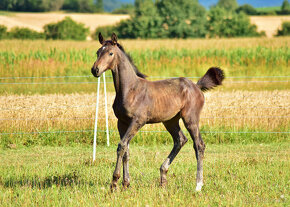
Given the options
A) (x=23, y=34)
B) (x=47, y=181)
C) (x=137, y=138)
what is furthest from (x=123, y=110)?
(x=23, y=34)

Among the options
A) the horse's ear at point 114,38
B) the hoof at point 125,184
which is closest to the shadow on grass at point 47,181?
the hoof at point 125,184

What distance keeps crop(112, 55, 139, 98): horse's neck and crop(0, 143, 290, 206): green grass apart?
162cm

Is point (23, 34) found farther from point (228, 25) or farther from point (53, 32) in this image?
point (228, 25)

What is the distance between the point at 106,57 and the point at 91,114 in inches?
260

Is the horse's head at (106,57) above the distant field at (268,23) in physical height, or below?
below

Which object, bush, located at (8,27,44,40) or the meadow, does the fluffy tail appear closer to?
the meadow

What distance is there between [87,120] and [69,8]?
379ft

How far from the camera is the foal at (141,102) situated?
7195mm

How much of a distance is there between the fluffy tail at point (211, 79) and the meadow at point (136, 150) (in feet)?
5.41

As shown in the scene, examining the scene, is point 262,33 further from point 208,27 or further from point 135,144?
point 135,144

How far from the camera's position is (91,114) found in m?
13.5

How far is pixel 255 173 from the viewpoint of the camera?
850 cm

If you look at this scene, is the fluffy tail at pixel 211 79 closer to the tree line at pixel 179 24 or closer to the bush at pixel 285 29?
the tree line at pixel 179 24

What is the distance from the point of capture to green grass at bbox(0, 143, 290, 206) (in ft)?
22.4
